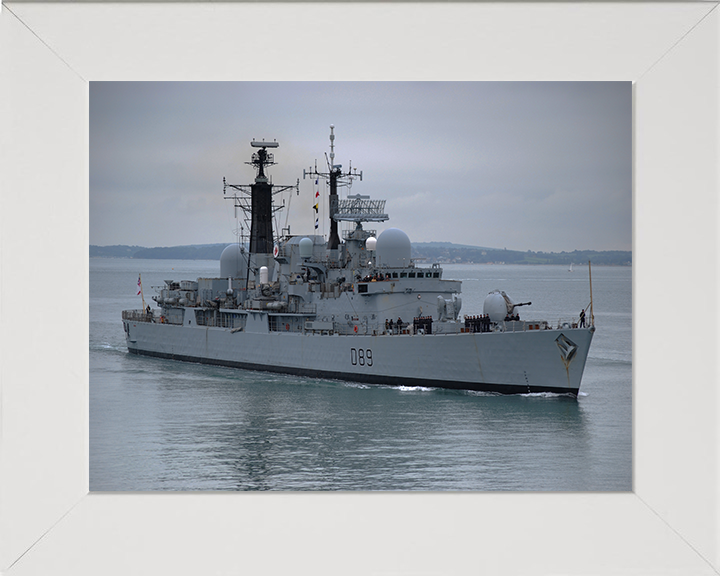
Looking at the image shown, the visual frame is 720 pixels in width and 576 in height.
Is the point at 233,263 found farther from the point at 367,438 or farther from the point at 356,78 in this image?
the point at 356,78

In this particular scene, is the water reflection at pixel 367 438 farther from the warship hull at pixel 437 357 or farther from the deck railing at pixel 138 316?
the deck railing at pixel 138 316

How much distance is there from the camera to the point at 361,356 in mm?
18281

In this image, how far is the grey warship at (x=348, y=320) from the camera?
16297 millimetres

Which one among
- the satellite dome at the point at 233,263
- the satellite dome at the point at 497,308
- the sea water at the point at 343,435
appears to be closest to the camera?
the sea water at the point at 343,435

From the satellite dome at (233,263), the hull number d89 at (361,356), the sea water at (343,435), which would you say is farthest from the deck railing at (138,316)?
the hull number d89 at (361,356)

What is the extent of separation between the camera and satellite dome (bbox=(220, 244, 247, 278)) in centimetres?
2523

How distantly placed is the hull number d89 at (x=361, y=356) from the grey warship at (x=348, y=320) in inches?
1.3

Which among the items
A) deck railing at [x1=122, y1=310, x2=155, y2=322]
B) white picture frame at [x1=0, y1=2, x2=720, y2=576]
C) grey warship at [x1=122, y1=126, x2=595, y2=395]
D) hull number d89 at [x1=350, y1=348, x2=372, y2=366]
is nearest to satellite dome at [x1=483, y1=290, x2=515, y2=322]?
grey warship at [x1=122, y1=126, x2=595, y2=395]

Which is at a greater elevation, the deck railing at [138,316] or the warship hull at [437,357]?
the deck railing at [138,316]

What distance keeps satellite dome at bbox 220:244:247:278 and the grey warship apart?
0.11 ft

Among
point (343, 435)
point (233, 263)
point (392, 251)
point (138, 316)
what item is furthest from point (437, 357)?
point (138, 316)

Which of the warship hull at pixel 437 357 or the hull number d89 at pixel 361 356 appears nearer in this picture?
the warship hull at pixel 437 357
